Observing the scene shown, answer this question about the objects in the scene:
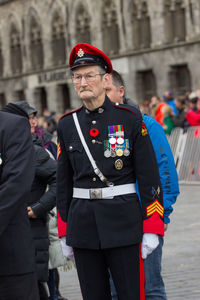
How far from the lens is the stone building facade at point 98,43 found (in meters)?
31.4

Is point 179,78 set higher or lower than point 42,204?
higher

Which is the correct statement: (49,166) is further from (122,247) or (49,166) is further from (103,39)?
(103,39)

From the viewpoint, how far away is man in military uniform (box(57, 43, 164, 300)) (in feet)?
13.9

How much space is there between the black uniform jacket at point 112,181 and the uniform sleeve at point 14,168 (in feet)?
1.75

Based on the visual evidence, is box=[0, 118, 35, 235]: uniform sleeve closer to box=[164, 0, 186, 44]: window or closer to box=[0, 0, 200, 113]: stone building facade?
box=[0, 0, 200, 113]: stone building facade

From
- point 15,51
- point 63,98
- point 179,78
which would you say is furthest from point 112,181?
point 15,51

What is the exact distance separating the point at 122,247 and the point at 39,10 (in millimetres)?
37580

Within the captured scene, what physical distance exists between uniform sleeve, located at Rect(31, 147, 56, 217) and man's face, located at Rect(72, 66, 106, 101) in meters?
1.76

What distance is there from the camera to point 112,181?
427cm

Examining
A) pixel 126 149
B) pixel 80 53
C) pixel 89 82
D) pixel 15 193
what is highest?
pixel 80 53

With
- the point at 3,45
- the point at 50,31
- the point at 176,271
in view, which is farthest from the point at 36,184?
the point at 3,45

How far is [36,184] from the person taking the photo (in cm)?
610

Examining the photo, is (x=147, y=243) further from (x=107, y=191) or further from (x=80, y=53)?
(x=80, y=53)

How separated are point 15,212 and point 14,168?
8.8 inches
